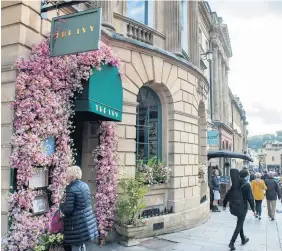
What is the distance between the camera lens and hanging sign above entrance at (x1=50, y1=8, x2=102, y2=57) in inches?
228

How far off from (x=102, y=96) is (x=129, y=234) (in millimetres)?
3495

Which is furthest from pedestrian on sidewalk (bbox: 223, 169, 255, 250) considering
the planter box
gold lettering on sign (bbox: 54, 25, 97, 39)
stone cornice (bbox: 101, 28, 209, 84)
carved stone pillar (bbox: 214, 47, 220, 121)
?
carved stone pillar (bbox: 214, 47, 220, 121)

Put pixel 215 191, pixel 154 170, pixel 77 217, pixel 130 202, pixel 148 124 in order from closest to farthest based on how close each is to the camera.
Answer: pixel 77 217
pixel 130 202
pixel 154 170
pixel 148 124
pixel 215 191

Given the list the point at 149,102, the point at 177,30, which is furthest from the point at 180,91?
the point at 177,30

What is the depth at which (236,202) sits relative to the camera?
7898 millimetres

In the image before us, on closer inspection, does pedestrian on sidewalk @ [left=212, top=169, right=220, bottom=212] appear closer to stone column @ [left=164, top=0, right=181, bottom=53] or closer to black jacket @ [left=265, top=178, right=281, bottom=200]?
black jacket @ [left=265, top=178, right=281, bottom=200]

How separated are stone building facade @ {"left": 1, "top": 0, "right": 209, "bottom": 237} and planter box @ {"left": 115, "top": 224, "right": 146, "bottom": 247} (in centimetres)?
56

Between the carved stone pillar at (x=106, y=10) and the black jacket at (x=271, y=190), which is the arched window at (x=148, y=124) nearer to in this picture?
the carved stone pillar at (x=106, y=10)

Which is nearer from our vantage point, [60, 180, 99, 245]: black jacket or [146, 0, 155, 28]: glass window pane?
[60, 180, 99, 245]: black jacket

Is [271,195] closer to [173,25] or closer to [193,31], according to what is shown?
[193,31]

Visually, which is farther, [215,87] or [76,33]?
[215,87]

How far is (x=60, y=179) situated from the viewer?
6457 millimetres

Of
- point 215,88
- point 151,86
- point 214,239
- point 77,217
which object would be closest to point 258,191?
point 214,239

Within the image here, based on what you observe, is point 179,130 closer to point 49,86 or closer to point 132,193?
point 132,193
